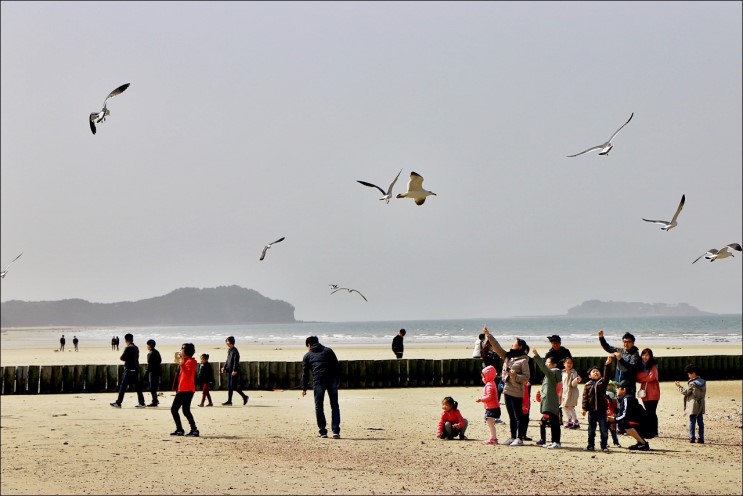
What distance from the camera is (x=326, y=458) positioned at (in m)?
13.0

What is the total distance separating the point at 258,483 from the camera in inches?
438

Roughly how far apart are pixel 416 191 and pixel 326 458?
6638mm

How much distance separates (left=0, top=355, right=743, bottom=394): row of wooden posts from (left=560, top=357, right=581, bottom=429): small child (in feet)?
33.0

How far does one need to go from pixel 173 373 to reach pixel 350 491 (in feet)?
50.5

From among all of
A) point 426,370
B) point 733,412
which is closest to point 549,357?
point 733,412

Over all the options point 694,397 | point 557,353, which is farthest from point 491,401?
point 694,397

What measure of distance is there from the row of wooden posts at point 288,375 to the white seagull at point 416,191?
9.03 meters

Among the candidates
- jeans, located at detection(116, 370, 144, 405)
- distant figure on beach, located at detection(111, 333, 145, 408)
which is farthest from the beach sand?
distant figure on beach, located at detection(111, 333, 145, 408)

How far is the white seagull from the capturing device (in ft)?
57.7

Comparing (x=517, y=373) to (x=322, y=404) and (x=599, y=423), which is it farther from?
(x=322, y=404)

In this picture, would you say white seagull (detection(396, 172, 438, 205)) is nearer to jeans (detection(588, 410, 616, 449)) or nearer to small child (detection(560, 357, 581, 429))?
small child (detection(560, 357, 581, 429))

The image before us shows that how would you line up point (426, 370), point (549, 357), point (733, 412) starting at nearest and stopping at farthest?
point (549, 357) < point (733, 412) < point (426, 370)

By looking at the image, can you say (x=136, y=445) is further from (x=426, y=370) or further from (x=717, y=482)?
(x=426, y=370)

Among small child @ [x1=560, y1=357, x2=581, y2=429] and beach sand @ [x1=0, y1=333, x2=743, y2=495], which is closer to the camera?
beach sand @ [x1=0, y1=333, x2=743, y2=495]
